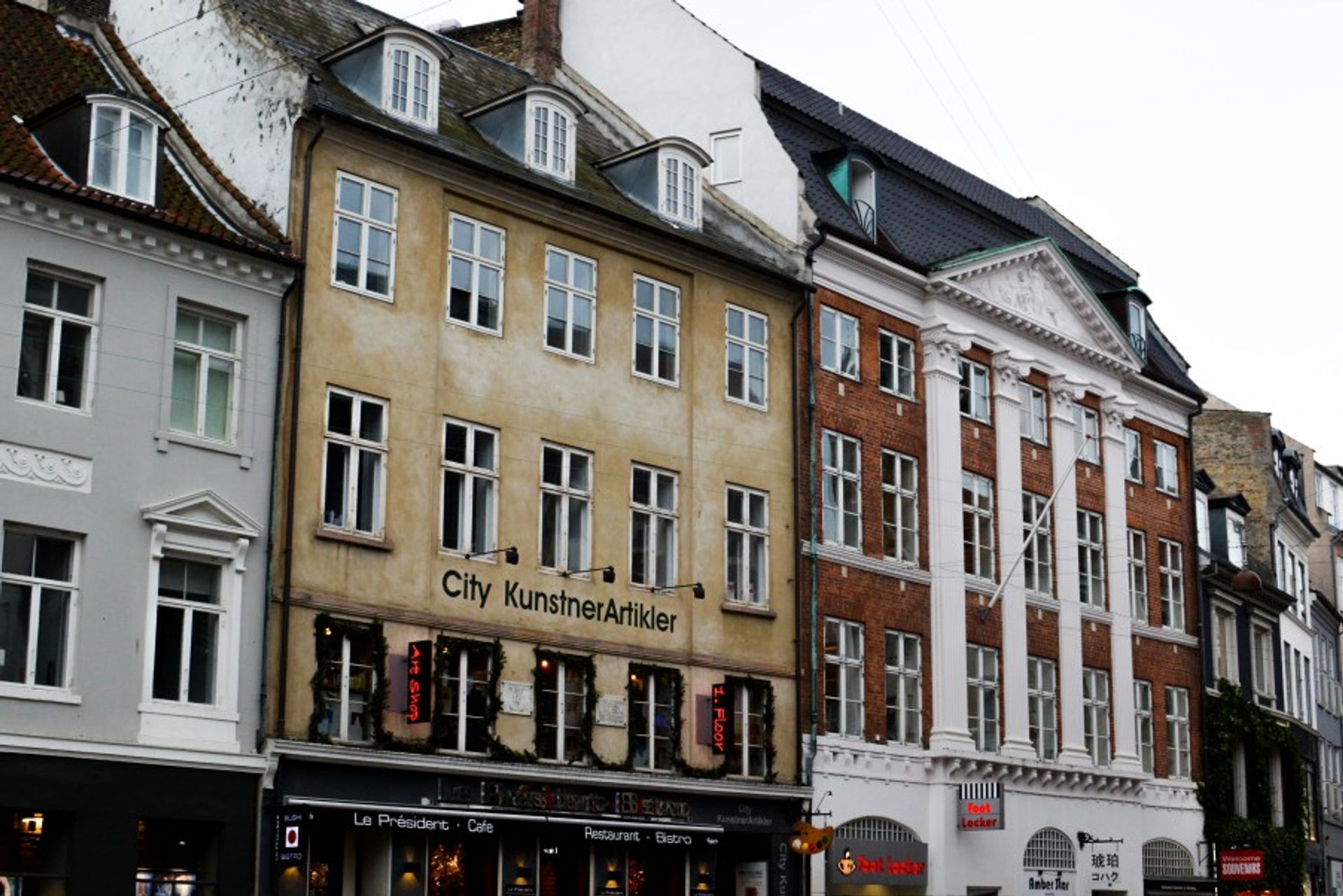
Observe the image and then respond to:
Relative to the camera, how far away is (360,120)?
28.5m

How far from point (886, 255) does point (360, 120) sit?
1261cm

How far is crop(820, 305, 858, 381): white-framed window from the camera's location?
121 feet

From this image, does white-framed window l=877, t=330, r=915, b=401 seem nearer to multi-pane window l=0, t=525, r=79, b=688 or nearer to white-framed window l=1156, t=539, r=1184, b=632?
white-framed window l=1156, t=539, r=1184, b=632

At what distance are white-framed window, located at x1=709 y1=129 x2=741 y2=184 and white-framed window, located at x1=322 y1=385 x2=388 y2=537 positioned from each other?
1135 cm

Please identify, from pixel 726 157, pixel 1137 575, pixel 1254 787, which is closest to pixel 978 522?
pixel 1137 575

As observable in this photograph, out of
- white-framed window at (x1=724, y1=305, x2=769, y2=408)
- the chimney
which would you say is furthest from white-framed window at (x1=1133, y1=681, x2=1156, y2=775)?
the chimney

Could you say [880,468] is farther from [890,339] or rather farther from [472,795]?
[472,795]

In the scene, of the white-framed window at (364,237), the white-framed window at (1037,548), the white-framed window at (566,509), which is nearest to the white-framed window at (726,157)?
the white-framed window at (566,509)

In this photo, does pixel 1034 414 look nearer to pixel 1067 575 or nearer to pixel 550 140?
pixel 1067 575

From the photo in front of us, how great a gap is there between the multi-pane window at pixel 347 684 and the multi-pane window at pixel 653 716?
17.2 ft

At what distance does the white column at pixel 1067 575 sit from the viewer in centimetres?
4209

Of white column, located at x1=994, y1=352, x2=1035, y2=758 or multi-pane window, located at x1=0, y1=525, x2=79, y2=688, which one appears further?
white column, located at x1=994, y1=352, x2=1035, y2=758

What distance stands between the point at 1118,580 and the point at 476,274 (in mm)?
19784

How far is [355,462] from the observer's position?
92.6 feet
